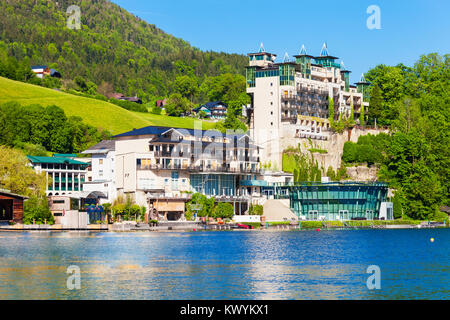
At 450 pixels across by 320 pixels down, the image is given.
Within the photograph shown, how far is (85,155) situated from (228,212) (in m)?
42.0

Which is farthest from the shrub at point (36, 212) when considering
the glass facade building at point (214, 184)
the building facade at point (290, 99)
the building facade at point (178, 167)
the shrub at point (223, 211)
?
the building facade at point (290, 99)

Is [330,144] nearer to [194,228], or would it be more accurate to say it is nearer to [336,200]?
[336,200]

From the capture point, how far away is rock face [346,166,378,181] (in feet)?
480

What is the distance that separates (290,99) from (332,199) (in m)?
26.1

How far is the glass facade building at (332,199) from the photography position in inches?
5231

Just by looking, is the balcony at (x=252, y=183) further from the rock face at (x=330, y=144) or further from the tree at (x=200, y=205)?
the tree at (x=200, y=205)

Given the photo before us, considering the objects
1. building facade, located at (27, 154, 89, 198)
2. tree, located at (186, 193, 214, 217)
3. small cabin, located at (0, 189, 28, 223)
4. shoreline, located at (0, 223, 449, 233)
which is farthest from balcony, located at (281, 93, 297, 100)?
small cabin, located at (0, 189, 28, 223)

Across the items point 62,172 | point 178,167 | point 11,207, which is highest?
point 178,167

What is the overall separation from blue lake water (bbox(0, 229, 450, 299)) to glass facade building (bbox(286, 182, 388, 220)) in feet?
108

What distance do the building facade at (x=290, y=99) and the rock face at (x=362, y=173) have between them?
30.8 ft

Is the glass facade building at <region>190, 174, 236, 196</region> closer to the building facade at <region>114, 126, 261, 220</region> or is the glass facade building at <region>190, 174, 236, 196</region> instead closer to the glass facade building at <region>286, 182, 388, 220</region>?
the building facade at <region>114, 126, 261, 220</region>

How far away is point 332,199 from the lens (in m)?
133

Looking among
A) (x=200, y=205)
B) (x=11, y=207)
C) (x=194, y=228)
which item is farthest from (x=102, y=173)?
(x=11, y=207)
